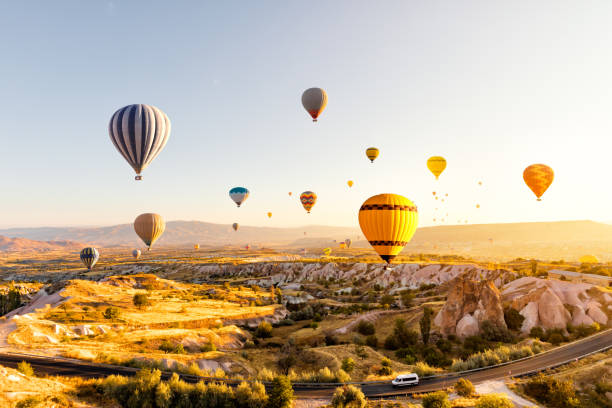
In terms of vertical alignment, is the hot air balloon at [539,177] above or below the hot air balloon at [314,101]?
below

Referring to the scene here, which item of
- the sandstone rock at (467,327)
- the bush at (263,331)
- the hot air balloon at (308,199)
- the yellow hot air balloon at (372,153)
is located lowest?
the bush at (263,331)

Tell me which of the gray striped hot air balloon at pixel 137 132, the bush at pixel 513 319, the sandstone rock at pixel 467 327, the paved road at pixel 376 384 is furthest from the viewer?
the gray striped hot air balloon at pixel 137 132

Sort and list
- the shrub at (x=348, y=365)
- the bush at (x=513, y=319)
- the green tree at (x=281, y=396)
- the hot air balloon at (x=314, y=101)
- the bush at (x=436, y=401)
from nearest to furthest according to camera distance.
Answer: the bush at (x=436, y=401)
the green tree at (x=281, y=396)
the shrub at (x=348, y=365)
the bush at (x=513, y=319)
the hot air balloon at (x=314, y=101)

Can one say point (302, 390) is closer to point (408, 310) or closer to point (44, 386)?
point (44, 386)

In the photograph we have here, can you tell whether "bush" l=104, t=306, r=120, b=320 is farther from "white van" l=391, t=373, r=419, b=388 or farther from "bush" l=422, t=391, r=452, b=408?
"bush" l=422, t=391, r=452, b=408

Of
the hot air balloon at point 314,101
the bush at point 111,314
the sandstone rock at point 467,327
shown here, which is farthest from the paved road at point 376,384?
the hot air balloon at point 314,101

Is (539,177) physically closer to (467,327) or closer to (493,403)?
(467,327)

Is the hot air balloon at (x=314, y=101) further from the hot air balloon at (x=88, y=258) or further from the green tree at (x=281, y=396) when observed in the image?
the hot air balloon at (x=88, y=258)
